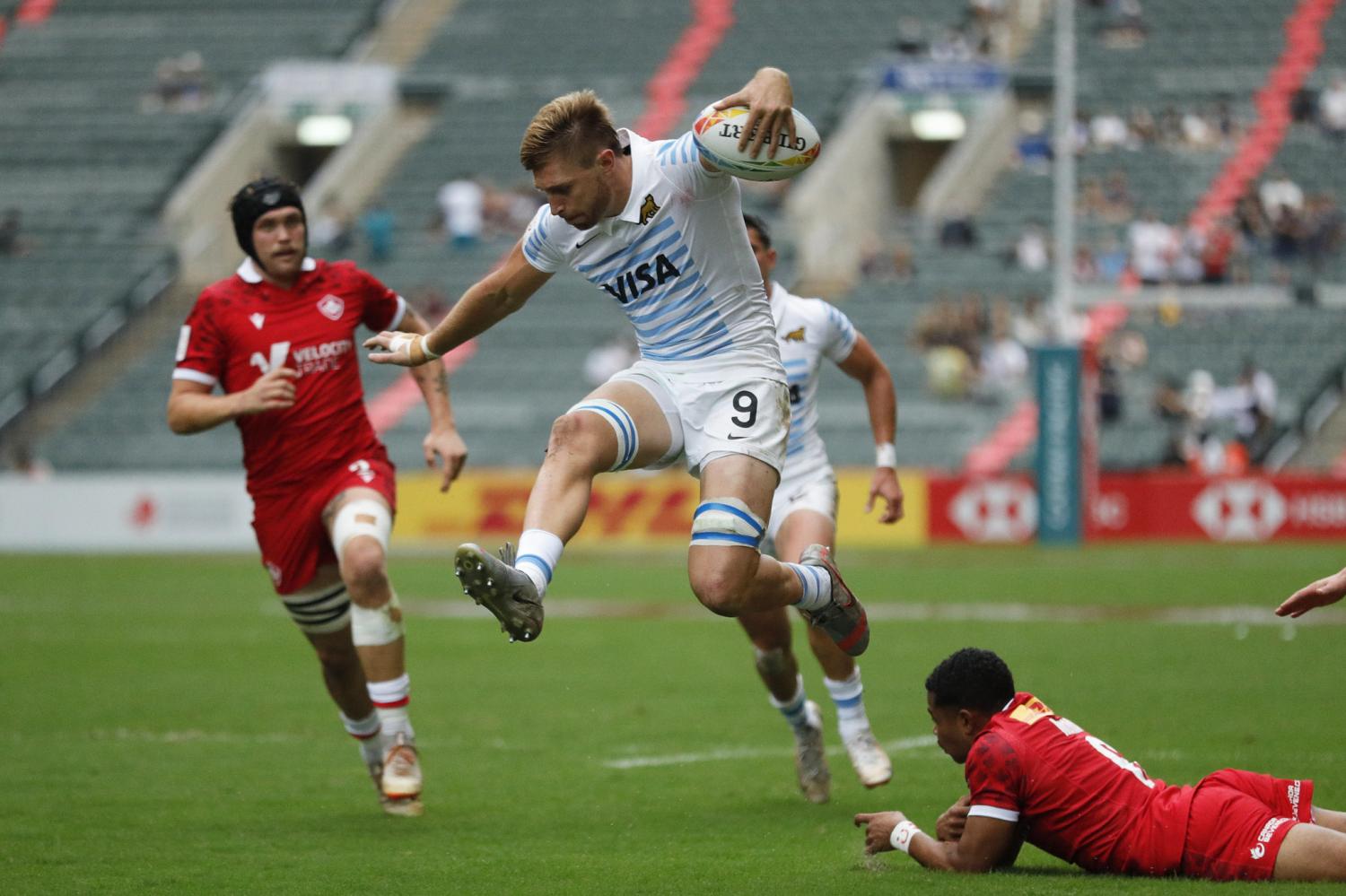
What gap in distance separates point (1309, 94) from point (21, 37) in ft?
97.6

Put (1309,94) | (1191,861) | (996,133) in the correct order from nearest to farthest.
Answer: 1. (1191,861)
2. (1309,94)
3. (996,133)

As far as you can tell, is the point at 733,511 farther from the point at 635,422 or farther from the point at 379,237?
the point at 379,237

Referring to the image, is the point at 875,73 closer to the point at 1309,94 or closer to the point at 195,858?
the point at 1309,94

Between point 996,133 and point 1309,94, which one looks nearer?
point 1309,94

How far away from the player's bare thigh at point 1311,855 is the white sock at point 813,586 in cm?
201

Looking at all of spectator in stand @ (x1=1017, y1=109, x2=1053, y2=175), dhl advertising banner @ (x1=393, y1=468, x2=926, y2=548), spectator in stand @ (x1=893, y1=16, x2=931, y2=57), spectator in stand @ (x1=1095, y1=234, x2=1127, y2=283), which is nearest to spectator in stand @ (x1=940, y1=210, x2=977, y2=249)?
spectator in stand @ (x1=1017, y1=109, x2=1053, y2=175)

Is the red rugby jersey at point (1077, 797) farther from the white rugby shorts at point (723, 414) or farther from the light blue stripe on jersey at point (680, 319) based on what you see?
the light blue stripe on jersey at point (680, 319)

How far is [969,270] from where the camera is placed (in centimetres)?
3481

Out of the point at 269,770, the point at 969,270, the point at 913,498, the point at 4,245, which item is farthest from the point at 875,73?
the point at 269,770

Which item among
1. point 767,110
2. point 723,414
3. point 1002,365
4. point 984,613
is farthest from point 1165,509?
point 767,110

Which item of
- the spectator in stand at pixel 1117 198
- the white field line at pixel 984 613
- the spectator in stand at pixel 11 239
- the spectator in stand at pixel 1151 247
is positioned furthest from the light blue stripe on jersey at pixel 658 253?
the spectator in stand at pixel 11 239

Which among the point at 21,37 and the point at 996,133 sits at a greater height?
the point at 21,37

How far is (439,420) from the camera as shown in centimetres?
875

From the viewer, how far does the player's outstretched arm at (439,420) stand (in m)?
8.48
